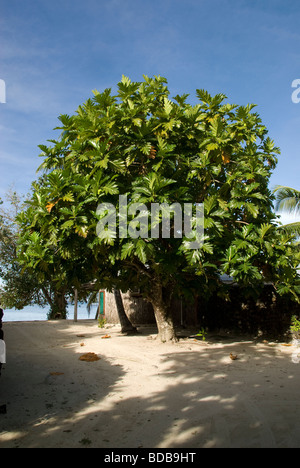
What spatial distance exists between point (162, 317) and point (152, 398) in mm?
4573

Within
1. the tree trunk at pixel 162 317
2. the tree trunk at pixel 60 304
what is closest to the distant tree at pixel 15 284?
the tree trunk at pixel 60 304

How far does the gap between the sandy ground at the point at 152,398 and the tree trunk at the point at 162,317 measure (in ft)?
2.15

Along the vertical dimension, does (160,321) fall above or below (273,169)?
below

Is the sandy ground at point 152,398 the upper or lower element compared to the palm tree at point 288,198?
lower

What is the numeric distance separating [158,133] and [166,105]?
0.62 m

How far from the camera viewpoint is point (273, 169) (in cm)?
862

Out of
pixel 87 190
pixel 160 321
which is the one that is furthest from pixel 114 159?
pixel 160 321

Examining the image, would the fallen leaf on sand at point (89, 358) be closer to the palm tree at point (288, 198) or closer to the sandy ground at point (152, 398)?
the sandy ground at point (152, 398)

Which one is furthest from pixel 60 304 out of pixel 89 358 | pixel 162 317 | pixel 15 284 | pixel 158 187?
pixel 158 187

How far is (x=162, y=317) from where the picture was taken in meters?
9.34

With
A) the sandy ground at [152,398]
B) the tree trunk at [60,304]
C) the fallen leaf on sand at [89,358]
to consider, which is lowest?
the tree trunk at [60,304]

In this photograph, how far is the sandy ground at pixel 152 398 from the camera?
3.49 m

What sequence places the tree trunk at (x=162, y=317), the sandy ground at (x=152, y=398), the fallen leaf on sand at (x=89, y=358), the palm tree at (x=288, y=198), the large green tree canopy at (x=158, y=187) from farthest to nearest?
the palm tree at (x=288, y=198) < the tree trunk at (x=162, y=317) < the fallen leaf on sand at (x=89, y=358) < the large green tree canopy at (x=158, y=187) < the sandy ground at (x=152, y=398)
